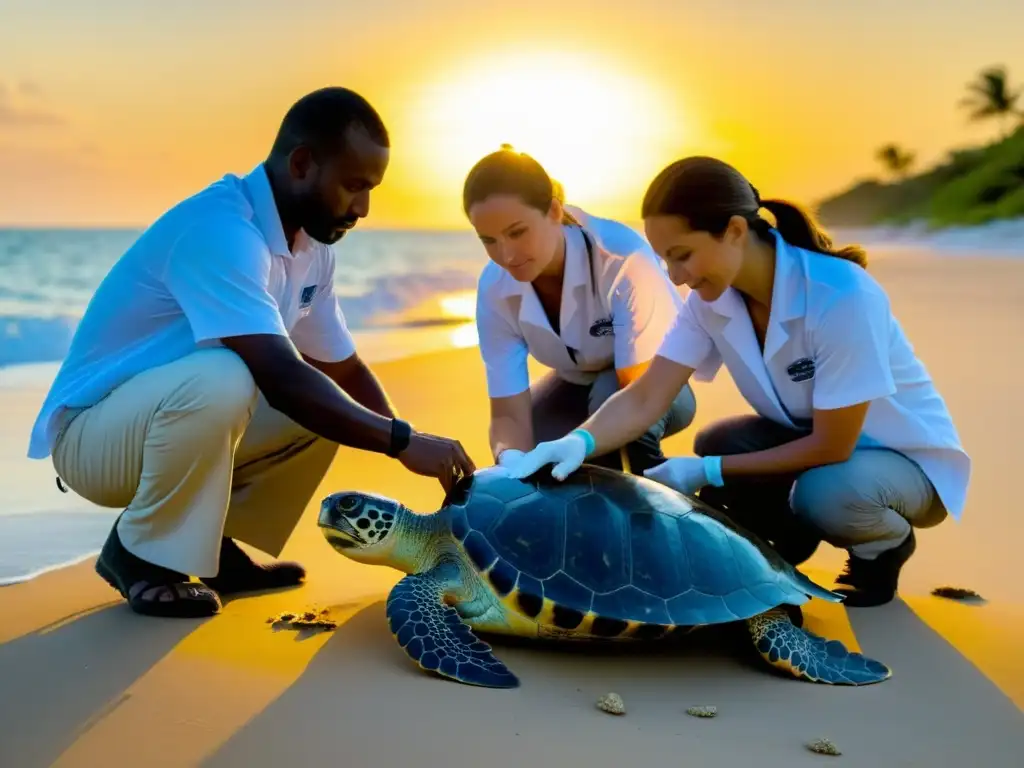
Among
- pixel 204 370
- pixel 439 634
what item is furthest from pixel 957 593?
pixel 204 370

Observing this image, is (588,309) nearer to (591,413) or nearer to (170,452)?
(591,413)

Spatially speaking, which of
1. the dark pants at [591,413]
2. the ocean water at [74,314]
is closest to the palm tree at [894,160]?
the ocean water at [74,314]

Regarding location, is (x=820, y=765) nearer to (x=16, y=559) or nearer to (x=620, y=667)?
(x=620, y=667)

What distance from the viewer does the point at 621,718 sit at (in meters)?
2.15

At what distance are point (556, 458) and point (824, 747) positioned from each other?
1010mm

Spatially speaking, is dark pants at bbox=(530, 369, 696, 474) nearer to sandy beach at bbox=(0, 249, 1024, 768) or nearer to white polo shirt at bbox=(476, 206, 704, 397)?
white polo shirt at bbox=(476, 206, 704, 397)

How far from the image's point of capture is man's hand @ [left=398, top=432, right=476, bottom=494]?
8.46ft

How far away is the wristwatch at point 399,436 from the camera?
8.37 ft

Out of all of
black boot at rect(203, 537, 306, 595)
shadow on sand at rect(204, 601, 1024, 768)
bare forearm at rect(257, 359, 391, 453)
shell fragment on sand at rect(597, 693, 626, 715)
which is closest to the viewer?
shadow on sand at rect(204, 601, 1024, 768)

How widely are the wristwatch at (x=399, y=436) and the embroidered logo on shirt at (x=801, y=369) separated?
3.58 feet

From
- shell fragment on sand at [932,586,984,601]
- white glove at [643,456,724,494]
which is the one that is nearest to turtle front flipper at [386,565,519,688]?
white glove at [643,456,724,494]

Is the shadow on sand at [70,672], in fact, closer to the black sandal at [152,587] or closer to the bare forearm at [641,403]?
the black sandal at [152,587]

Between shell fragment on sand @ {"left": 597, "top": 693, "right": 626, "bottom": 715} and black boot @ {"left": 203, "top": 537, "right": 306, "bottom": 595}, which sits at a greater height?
black boot @ {"left": 203, "top": 537, "right": 306, "bottom": 595}

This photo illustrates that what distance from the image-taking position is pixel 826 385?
277 cm
